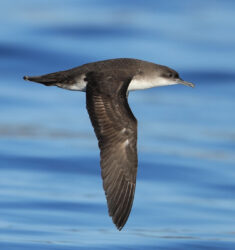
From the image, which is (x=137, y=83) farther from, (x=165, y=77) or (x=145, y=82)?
(x=165, y=77)

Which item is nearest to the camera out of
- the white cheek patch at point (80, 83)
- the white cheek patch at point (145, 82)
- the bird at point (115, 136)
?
the bird at point (115, 136)

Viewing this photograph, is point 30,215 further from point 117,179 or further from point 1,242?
point 117,179

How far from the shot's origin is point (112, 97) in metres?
10.0

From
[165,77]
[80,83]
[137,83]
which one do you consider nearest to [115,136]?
[80,83]

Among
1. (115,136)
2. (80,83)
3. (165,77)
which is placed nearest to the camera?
(115,136)

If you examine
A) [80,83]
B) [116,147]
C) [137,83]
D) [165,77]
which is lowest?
[116,147]

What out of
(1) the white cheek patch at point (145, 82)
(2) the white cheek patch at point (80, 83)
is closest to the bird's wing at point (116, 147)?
(2) the white cheek patch at point (80, 83)

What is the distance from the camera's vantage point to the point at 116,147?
9.88 metres

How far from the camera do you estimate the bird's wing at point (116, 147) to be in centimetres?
976

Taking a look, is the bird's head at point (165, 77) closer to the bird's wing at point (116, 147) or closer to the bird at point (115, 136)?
the bird at point (115, 136)

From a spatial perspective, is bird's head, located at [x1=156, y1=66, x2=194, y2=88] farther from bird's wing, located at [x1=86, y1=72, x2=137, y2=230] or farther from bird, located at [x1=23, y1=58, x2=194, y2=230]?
bird's wing, located at [x1=86, y1=72, x2=137, y2=230]

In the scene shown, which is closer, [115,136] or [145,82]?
[115,136]

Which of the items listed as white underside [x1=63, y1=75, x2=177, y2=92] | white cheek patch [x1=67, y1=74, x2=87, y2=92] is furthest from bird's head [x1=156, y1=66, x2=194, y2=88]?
white cheek patch [x1=67, y1=74, x2=87, y2=92]

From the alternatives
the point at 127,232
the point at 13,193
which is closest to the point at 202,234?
the point at 127,232
